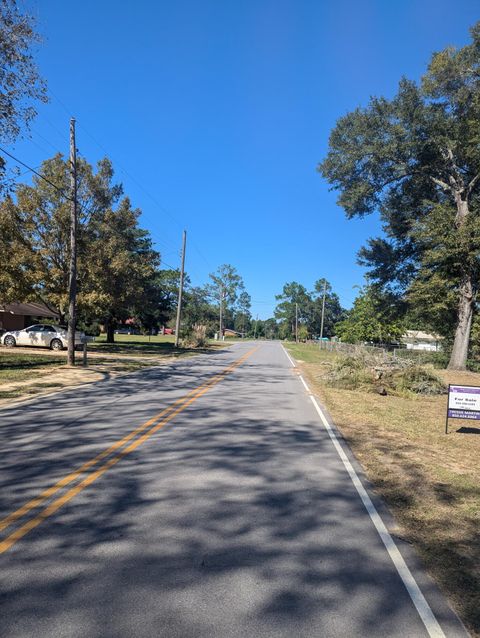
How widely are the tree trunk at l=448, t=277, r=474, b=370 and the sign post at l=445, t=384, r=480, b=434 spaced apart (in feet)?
67.6

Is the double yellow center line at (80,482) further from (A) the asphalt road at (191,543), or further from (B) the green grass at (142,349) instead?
(B) the green grass at (142,349)

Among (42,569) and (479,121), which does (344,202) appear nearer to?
(479,121)

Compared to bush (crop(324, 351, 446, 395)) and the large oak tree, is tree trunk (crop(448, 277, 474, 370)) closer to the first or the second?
the large oak tree

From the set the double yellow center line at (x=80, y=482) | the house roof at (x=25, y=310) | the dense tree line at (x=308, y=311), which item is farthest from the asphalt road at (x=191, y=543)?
the dense tree line at (x=308, y=311)

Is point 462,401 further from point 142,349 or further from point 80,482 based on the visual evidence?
point 142,349

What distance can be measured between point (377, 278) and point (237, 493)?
31952 millimetres

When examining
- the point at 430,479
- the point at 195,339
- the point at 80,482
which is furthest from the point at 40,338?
the point at 430,479

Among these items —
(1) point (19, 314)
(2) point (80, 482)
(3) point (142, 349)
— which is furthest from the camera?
(1) point (19, 314)

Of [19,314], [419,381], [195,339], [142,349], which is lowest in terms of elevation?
[142,349]

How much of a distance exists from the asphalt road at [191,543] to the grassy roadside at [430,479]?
26cm

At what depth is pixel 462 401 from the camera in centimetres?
966

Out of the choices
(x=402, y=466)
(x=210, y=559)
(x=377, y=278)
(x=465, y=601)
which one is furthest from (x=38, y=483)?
(x=377, y=278)

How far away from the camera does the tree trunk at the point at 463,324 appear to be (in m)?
28.6

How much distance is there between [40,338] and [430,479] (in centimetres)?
2828
